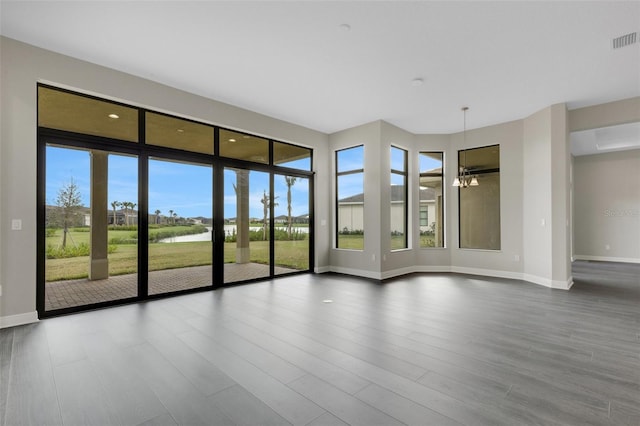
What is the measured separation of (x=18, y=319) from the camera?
3395mm

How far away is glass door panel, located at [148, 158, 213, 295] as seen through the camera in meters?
4.59

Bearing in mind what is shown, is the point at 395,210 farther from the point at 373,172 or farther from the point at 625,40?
the point at 625,40

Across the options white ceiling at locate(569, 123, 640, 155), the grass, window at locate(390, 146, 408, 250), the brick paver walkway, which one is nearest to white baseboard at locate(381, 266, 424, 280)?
window at locate(390, 146, 408, 250)

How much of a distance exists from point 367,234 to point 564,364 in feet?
13.2

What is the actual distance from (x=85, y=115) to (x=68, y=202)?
1169mm

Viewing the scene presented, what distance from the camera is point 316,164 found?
6.86 meters

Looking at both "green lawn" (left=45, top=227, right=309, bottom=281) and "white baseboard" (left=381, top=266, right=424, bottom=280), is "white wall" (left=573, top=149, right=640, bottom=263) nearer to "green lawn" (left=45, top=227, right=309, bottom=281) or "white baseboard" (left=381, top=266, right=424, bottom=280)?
"white baseboard" (left=381, top=266, right=424, bottom=280)

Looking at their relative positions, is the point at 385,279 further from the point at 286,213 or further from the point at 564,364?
the point at 564,364

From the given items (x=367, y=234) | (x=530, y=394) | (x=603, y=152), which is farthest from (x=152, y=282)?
(x=603, y=152)

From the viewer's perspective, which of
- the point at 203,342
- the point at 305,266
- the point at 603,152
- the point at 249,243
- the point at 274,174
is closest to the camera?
the point at 203,342

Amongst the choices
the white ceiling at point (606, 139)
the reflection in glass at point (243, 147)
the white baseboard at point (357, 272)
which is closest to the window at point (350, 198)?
the white baseboard at point (357, 272)

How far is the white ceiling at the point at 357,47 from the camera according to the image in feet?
9.61

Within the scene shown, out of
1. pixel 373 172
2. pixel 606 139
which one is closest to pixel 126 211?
pixel 373 172

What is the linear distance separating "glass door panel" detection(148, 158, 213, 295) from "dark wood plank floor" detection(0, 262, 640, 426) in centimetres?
70
